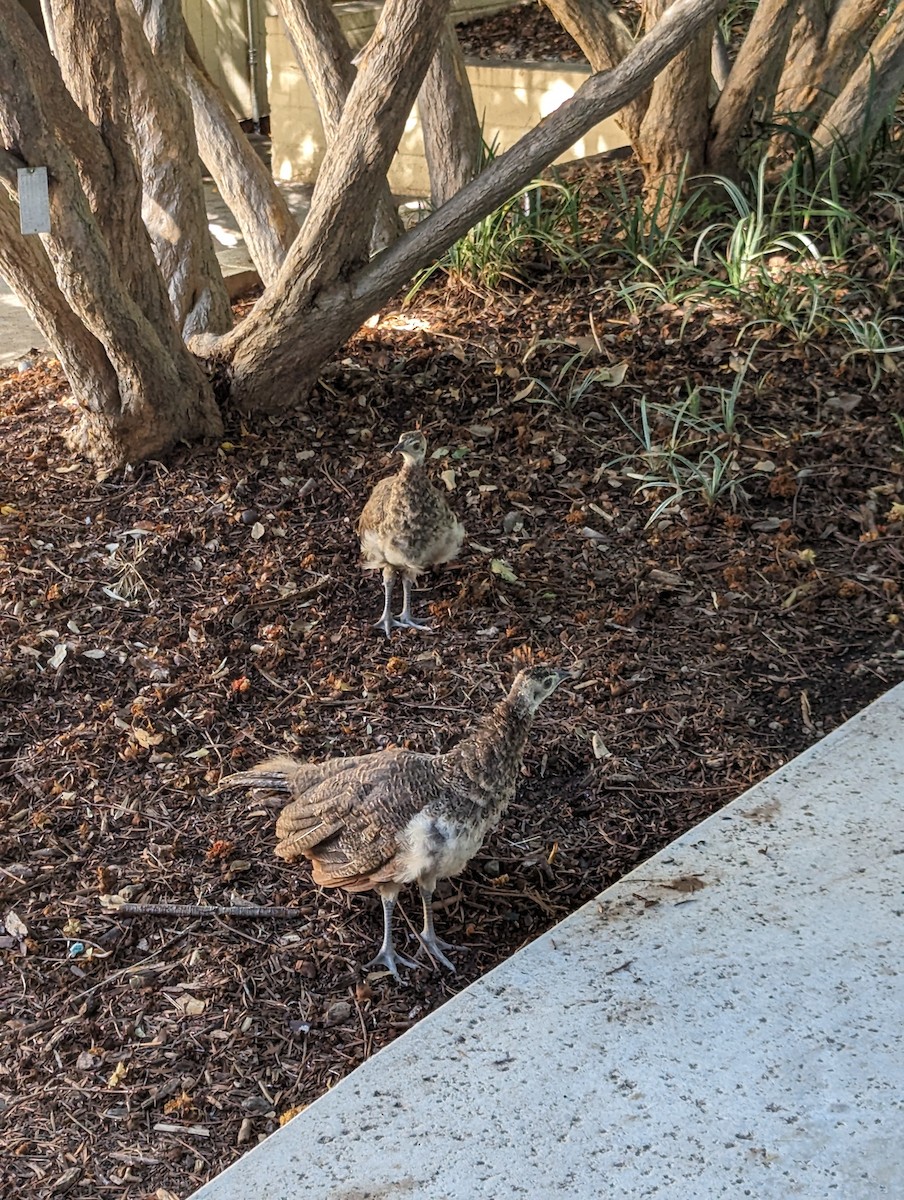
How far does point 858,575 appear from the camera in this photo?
486 cm

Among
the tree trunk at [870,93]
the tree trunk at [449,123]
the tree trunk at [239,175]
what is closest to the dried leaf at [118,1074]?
the tree trunk at [239,175]

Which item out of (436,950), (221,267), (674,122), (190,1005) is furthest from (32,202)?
(674,122)

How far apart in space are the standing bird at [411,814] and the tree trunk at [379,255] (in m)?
2.66

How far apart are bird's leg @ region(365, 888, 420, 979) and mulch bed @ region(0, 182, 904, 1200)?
5 cm

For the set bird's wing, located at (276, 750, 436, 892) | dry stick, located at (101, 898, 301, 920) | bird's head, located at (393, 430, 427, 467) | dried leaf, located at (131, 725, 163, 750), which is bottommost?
dry stick, located at (101, 898, 301, 920)

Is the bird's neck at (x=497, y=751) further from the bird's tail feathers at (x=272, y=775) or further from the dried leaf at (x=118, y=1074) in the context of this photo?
the dried leaf at (x=118, y=1074)

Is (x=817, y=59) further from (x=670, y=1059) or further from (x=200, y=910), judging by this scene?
(x=670, y=1059)

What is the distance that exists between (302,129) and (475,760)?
794 cm

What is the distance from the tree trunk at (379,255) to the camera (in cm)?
514

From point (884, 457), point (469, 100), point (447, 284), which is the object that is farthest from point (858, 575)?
point (469, 100)

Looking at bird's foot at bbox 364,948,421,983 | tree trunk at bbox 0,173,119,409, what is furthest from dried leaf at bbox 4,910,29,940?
tree trunk at bbox 0,173,119,409

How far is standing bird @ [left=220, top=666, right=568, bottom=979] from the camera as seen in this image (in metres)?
3.10

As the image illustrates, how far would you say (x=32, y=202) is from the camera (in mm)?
4395

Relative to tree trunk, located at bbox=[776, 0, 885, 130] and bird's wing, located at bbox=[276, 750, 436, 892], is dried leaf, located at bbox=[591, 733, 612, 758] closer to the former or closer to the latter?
bird's wing, located at bbox=[276, 750, 436, 892]
